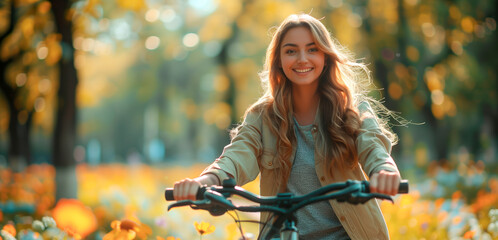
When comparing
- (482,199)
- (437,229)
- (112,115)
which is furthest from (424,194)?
(112,115)

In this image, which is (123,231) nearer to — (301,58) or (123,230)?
(123,230)

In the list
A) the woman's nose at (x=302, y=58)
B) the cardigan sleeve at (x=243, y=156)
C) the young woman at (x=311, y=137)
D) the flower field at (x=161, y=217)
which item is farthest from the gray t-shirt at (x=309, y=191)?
the flower field at (x=161, y=217)

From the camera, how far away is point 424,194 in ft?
32.5

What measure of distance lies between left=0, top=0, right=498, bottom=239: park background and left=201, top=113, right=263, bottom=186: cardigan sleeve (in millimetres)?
1023

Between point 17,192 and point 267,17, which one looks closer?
point 17,192

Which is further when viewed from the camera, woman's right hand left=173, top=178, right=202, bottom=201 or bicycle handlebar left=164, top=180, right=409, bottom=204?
woman's right hand left=173, top=178, right=202, bottom=201

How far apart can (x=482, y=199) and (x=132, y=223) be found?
4.88 m

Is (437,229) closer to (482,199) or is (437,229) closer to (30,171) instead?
(482,199)

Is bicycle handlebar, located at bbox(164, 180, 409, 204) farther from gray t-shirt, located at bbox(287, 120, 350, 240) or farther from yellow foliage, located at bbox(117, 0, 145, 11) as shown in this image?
yellow foliage, located at bbox(117, 0, 145, 11)

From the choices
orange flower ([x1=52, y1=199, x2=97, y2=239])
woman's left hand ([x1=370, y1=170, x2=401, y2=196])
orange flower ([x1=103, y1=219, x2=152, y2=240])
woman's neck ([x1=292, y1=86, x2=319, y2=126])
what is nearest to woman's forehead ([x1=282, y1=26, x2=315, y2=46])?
woman's neck ([x1=292, y1=86, x2=319, y2=126])

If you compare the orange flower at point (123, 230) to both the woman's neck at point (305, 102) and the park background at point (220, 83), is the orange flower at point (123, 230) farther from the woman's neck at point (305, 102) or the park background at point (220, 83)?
the woman's neck at point (305, 102)

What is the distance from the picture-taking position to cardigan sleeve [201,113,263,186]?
8.77 ft

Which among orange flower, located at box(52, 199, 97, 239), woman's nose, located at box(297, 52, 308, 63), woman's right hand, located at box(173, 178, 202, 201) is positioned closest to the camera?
woman's right hand, located at box(173, 178, 202, 201)

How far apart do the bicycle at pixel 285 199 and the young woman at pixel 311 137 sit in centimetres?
49
